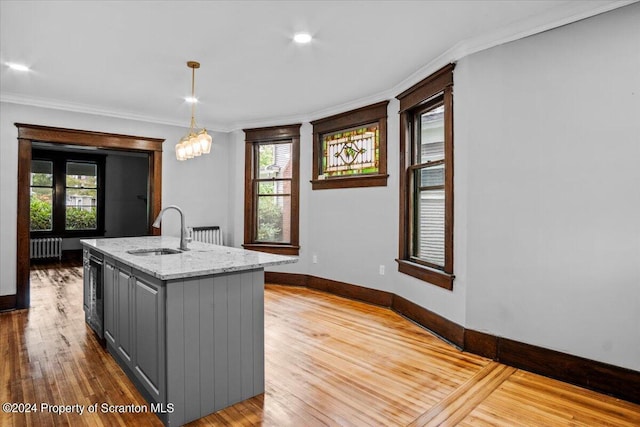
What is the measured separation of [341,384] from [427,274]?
5.00 feet

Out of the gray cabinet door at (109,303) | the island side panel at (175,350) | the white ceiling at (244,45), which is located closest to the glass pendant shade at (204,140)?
the white ceiling at (244,45)

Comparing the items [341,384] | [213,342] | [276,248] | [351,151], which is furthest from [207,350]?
[276,248]

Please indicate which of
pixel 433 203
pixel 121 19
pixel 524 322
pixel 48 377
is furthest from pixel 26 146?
pixel 524 322

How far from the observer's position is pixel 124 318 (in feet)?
8.53

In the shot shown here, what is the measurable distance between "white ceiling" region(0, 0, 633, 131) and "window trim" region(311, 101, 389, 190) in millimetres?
164

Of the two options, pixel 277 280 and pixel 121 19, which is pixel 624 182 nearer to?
pixel 121 19

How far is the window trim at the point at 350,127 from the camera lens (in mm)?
4480

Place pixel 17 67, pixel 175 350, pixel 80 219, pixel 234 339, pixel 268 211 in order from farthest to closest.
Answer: pixel 80 219
pixel 268 211
pixel 17 67
pixel 234 339
pixel 175 350

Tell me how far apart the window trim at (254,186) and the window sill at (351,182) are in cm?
44

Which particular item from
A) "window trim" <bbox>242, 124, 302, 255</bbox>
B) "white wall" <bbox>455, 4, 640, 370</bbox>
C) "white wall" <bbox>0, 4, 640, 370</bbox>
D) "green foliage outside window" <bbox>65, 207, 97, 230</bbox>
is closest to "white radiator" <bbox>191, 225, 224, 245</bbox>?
"window trim" <bbox>242, 124, 302, 255</bbox>

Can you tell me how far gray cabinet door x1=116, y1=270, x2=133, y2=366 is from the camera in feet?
8.23

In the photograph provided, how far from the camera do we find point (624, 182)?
237 centimetres

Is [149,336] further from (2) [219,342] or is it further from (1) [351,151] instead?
(1) [351,151]

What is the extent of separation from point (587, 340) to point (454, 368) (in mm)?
902
